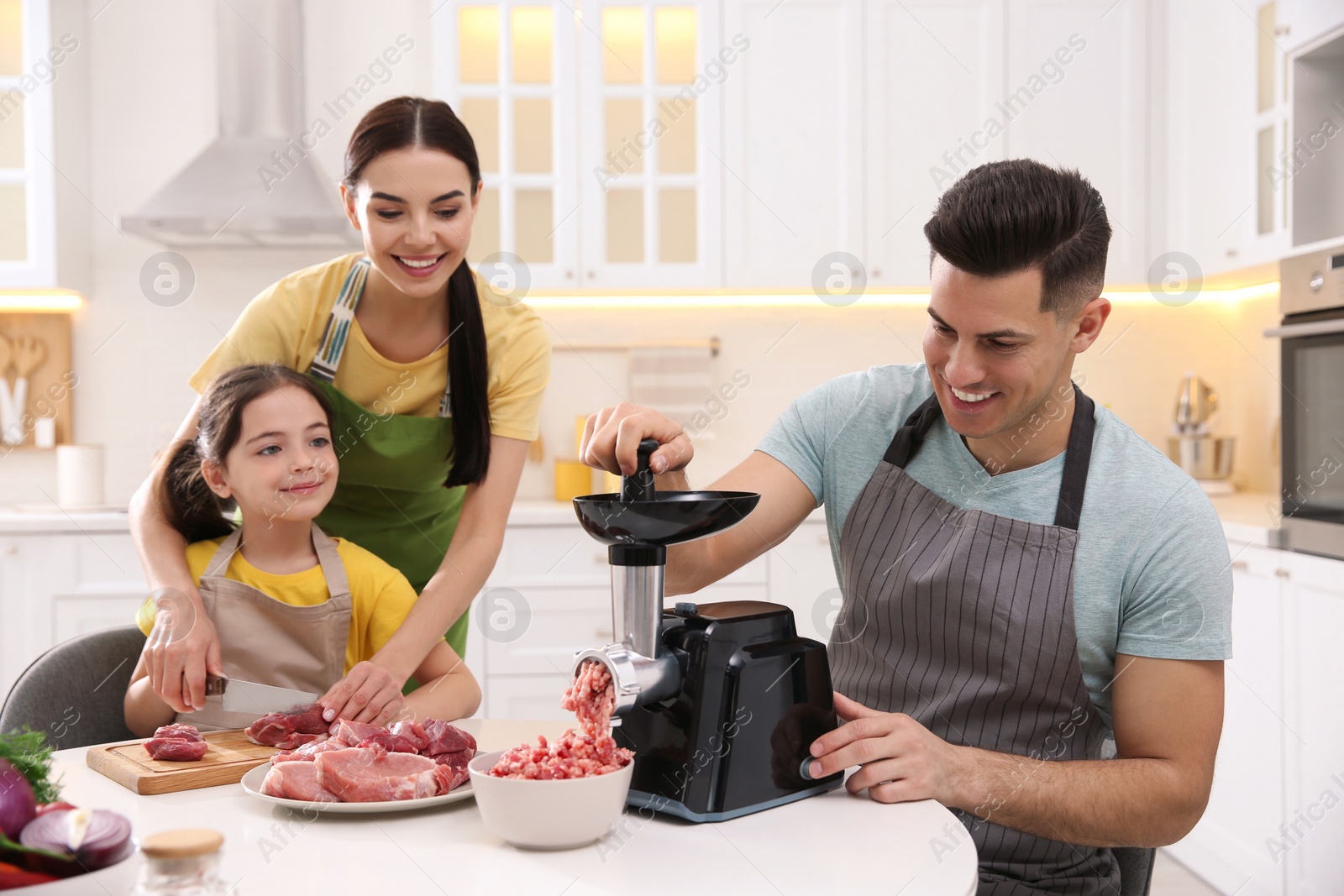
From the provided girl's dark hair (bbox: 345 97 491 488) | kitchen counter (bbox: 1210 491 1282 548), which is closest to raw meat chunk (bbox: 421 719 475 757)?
girl's dark hair (bbox: 345 97 491 488)

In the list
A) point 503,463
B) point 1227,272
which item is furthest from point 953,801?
point 1227,272

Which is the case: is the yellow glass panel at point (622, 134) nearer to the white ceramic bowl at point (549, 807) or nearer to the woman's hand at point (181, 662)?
the woman's hand at point (181, 662)

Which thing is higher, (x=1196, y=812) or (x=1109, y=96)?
(x=1109, y=96)

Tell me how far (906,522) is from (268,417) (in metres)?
1.07

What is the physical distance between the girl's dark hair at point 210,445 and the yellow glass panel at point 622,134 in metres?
2.02

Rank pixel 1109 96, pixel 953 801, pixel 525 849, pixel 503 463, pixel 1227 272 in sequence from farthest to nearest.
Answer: pixel 1109 96, pixel 1227 272, pixel 503 463, pixel 953 801, pixel 525 849

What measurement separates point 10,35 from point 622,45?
2.04m

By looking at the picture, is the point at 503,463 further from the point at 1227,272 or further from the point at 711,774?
the point at 1227,272

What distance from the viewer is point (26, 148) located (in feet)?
11.8

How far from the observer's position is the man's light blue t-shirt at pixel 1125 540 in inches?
49.7

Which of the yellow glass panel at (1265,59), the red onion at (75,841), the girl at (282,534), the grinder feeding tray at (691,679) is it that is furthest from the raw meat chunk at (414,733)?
the yellow glass panel at (1265,59)

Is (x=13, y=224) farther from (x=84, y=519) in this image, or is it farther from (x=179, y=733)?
(x=179, y=733)

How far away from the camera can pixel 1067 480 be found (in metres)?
1.37

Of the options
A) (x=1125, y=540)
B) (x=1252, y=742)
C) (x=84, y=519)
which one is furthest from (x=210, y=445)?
(x=1252, y=742)
